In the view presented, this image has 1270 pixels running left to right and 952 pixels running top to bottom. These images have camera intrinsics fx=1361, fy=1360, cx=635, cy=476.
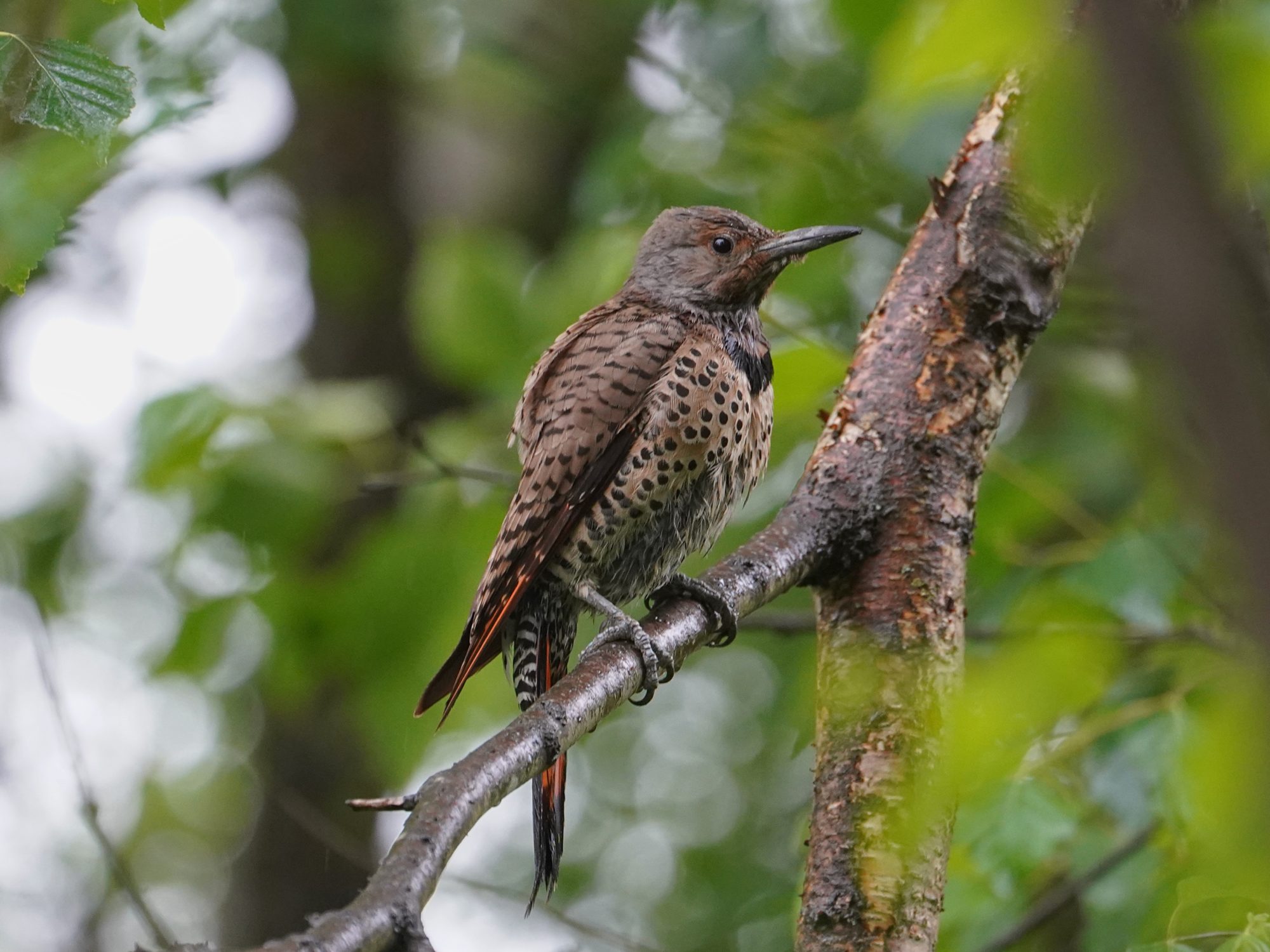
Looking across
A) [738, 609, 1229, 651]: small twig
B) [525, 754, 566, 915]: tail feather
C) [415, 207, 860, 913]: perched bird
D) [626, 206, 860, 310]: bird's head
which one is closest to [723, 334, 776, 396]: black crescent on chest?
[415, 207, 860, 913]: perched bird

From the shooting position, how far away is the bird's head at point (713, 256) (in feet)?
13.7

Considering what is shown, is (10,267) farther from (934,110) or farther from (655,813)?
(655,813)

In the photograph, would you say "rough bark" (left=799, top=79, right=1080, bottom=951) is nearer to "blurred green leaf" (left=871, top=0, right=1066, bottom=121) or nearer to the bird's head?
the bird's head

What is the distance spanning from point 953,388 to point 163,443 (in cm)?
222

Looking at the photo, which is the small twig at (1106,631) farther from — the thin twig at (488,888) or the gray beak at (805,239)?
the gray beak at (805,239)

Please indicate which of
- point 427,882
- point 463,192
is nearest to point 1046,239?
point 427,882

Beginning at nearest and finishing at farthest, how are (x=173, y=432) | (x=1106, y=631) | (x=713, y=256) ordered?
1. (x=1106, y=631)
2. (x=173, y=432)
3. (x=713, y=256)

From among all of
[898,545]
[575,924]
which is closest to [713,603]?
[898,545]

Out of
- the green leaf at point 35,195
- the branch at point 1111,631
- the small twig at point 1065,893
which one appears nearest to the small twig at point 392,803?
the green leaf at point 35,195

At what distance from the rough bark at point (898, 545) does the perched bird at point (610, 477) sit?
1.67ft

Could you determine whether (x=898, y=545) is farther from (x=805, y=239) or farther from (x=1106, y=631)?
(x=805, y=239)

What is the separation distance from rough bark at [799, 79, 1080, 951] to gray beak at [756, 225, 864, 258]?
73 centimetres

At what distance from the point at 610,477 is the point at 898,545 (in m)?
0.91

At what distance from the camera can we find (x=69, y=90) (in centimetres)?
201
